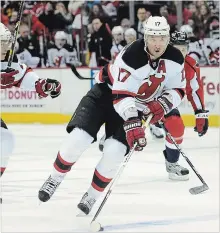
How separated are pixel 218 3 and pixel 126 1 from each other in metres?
1.12

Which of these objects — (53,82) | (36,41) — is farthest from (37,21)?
(53,82)

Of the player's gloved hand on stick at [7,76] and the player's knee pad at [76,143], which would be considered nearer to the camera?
the player's knee pad at [76,143]

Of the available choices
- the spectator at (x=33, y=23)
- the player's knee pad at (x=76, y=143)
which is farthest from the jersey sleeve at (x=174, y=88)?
the spectator at (x=33, y=23)

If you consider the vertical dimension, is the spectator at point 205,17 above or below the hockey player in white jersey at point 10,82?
below

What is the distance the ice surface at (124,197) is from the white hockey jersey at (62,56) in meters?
2.58

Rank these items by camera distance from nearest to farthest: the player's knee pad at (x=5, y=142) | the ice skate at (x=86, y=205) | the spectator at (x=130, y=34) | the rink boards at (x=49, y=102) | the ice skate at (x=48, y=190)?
the ice skate at (x=86, y=205) < the ice skate at (x=48, y=190) < the player's knee pad at (x=5, y=142) < the rink boards at (x=49, y=102) < the spectator at (x=130, y=34)

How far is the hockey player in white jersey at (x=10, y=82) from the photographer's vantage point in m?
4.26

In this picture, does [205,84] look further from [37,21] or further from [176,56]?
[176,56]

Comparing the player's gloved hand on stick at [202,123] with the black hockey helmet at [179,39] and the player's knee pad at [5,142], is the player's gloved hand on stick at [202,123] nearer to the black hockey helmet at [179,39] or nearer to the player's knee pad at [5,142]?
the black hockey helmet at [179,39]

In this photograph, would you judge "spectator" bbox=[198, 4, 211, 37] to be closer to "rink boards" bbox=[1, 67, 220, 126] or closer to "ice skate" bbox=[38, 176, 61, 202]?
"rink boards" bbox=[1, 67, 220, 126]

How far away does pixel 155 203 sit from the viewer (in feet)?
14.7

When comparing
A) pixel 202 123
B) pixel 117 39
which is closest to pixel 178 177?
pixel 202 123

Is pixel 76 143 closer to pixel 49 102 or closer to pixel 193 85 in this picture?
pixel 193 85

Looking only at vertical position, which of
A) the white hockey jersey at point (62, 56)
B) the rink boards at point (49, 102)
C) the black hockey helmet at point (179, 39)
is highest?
the black hockey helmet at point (179, 39)
